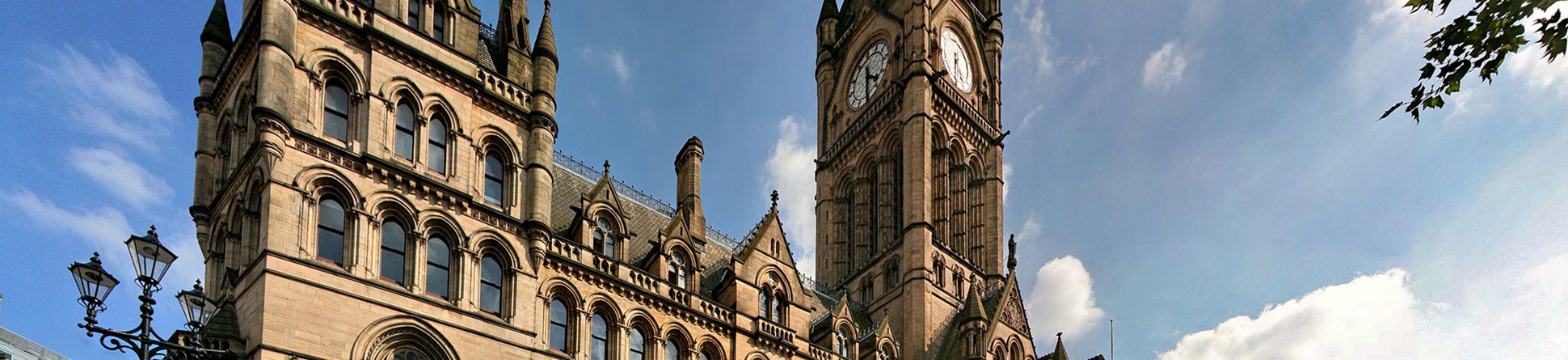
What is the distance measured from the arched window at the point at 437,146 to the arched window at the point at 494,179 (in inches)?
47.4

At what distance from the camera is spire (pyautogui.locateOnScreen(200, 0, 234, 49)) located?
31203mm

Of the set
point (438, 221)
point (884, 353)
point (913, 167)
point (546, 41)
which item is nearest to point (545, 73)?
point (546, 41)

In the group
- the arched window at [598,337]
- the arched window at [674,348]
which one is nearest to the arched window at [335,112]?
the arched window at [598,337]

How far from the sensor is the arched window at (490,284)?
27.8 meters

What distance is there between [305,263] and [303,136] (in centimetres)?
276

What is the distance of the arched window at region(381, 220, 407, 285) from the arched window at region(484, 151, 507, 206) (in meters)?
2.61

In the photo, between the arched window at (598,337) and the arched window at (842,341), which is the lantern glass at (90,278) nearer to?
the arched window at (598,337)

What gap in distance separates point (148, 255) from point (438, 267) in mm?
10297

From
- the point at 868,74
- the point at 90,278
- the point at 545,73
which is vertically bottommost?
the point at 90,278

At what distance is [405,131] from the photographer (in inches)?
1096

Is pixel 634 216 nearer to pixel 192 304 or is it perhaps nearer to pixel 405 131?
pixel 405 131

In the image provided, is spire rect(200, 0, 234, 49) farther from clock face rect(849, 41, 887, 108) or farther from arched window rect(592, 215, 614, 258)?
clock face rect(849, 41, 887, 108)

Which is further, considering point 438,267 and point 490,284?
point 490,284

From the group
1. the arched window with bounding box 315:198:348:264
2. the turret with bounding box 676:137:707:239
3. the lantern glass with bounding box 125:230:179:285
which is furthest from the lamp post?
the turret with bounding box 676:137:707:239
